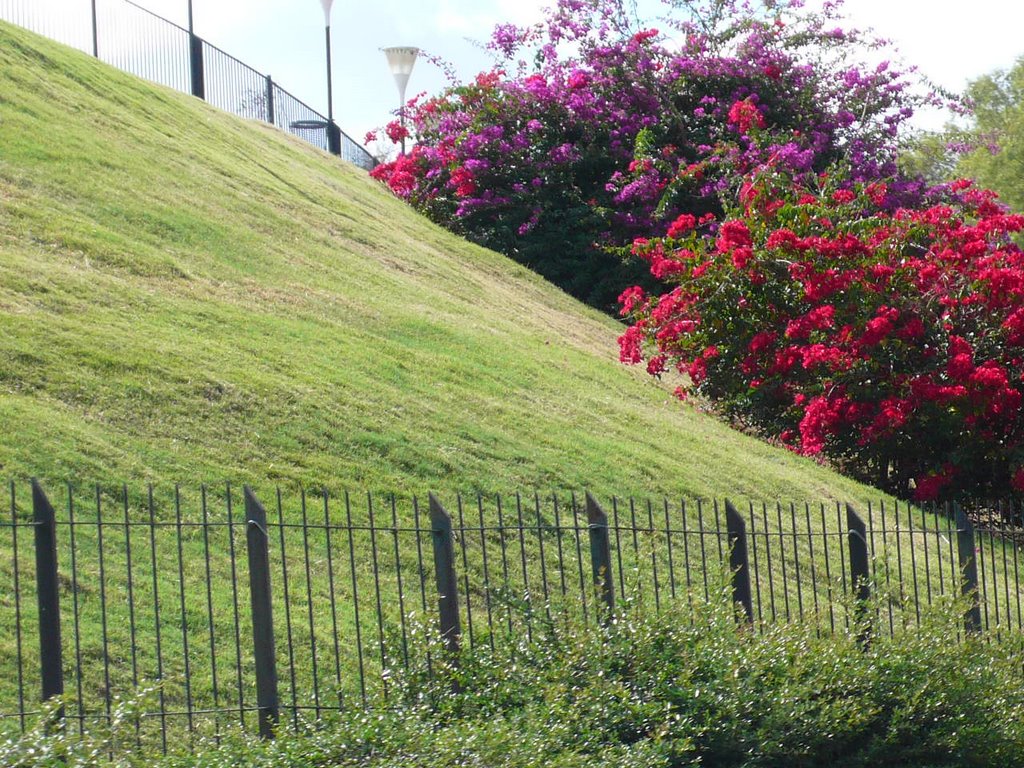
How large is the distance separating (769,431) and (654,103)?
33.3 feet

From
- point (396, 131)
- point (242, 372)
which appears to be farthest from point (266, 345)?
point (396, 131)

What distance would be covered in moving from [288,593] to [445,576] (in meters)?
1.54

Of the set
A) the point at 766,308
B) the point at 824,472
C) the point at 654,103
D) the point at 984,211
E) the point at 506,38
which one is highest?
the point at 506,38

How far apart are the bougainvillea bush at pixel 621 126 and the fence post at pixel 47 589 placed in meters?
18.0

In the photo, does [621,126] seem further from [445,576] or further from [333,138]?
[445,576]

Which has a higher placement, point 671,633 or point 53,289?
point 53,289

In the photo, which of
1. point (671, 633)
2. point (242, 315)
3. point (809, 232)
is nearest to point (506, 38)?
point (809, 232)

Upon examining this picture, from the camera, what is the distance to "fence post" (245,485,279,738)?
6254 millimetres

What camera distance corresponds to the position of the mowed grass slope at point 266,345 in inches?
408

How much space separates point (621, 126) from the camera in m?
Answer: 24.7

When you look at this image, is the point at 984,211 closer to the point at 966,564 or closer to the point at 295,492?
the point at 966,564

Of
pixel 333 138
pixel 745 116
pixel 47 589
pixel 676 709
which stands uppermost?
pixel 333 138

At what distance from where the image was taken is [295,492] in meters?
9.76

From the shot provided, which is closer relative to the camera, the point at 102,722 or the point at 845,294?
the point at 102,722
